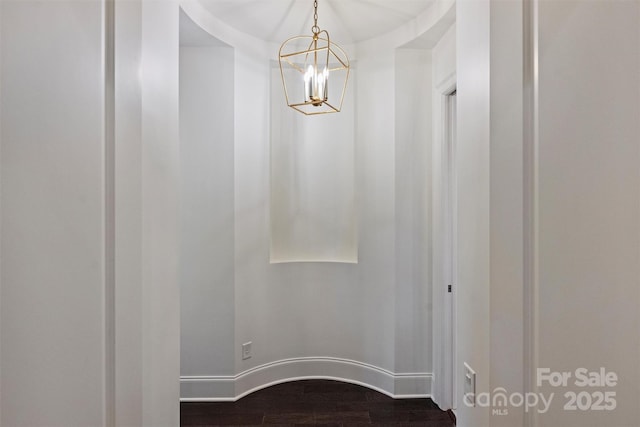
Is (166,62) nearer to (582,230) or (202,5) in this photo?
(582,230)

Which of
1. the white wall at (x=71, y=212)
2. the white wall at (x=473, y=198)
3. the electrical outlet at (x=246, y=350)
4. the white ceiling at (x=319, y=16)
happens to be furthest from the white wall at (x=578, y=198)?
the electrical outlet at (x=246, y=350)

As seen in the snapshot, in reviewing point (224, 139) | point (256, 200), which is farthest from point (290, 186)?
point (224, 139)

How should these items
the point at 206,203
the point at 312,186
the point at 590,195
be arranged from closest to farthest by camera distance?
the point at 590,195
the point at 206,203
the point at 312,186

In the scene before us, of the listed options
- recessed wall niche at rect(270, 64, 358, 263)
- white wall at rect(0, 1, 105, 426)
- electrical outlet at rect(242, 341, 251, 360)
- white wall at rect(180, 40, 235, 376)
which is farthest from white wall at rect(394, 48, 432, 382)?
white wall at rect(0, 1, 105, 426)

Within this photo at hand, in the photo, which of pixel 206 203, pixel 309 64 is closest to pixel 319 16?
pixel 309 64

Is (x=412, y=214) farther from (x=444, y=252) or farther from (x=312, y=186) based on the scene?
(x=312, y=186)

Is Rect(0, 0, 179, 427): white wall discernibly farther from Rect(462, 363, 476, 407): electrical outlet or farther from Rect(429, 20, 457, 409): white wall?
Rect(429, 20, 457, 409): white wall

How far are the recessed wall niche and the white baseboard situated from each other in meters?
0.85

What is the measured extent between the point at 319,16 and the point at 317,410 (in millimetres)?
2739

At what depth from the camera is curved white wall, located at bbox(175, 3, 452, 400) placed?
3059 millimetres

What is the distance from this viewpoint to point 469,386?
4.20 ft

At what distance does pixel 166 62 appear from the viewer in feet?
4.44

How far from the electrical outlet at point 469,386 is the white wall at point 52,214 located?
38.8 inches

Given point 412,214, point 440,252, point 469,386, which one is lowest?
point 469,386
